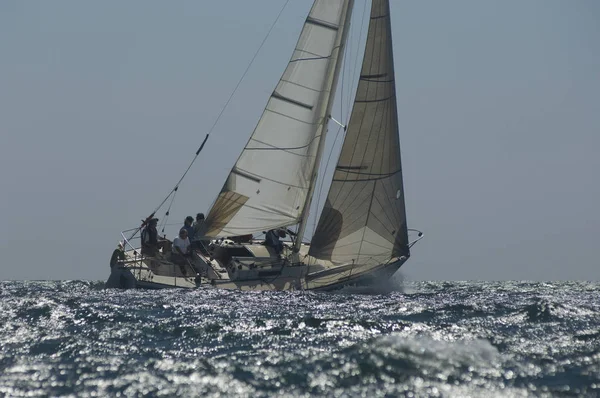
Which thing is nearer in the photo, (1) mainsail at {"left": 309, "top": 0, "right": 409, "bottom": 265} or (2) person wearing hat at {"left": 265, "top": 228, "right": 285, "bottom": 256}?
(1) mainsail at {"left": 309, "top": 0, "right": 409, "bottom": 265}

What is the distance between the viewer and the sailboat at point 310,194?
89.4ft

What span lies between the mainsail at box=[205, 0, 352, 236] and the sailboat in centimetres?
3

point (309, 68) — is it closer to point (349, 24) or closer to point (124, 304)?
point (349, 24)

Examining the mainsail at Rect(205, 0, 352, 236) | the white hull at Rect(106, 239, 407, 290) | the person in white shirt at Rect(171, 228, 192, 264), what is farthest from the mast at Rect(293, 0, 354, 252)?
the person in white shirt at Rect(171, 228, 192, 264)

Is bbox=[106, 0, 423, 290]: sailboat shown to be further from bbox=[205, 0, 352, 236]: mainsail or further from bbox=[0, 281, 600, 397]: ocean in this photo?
bbox=[0, 281, 600, 397]: ocean

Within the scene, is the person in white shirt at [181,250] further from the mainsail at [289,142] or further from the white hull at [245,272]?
the mainsail at [289,142]

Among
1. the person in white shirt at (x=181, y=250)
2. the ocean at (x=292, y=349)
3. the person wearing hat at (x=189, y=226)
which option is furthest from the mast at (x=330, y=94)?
the ocean at (x=292, y=349)

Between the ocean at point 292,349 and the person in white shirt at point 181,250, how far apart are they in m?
3.80

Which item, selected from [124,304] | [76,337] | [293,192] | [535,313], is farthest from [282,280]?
[76,337]

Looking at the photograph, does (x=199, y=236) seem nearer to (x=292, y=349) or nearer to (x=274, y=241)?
(x=274, y=241)

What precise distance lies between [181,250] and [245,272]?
217cm

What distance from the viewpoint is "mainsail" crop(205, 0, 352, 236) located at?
29.1m

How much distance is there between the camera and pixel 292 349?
16.0 meters

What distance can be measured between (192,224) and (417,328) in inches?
518
